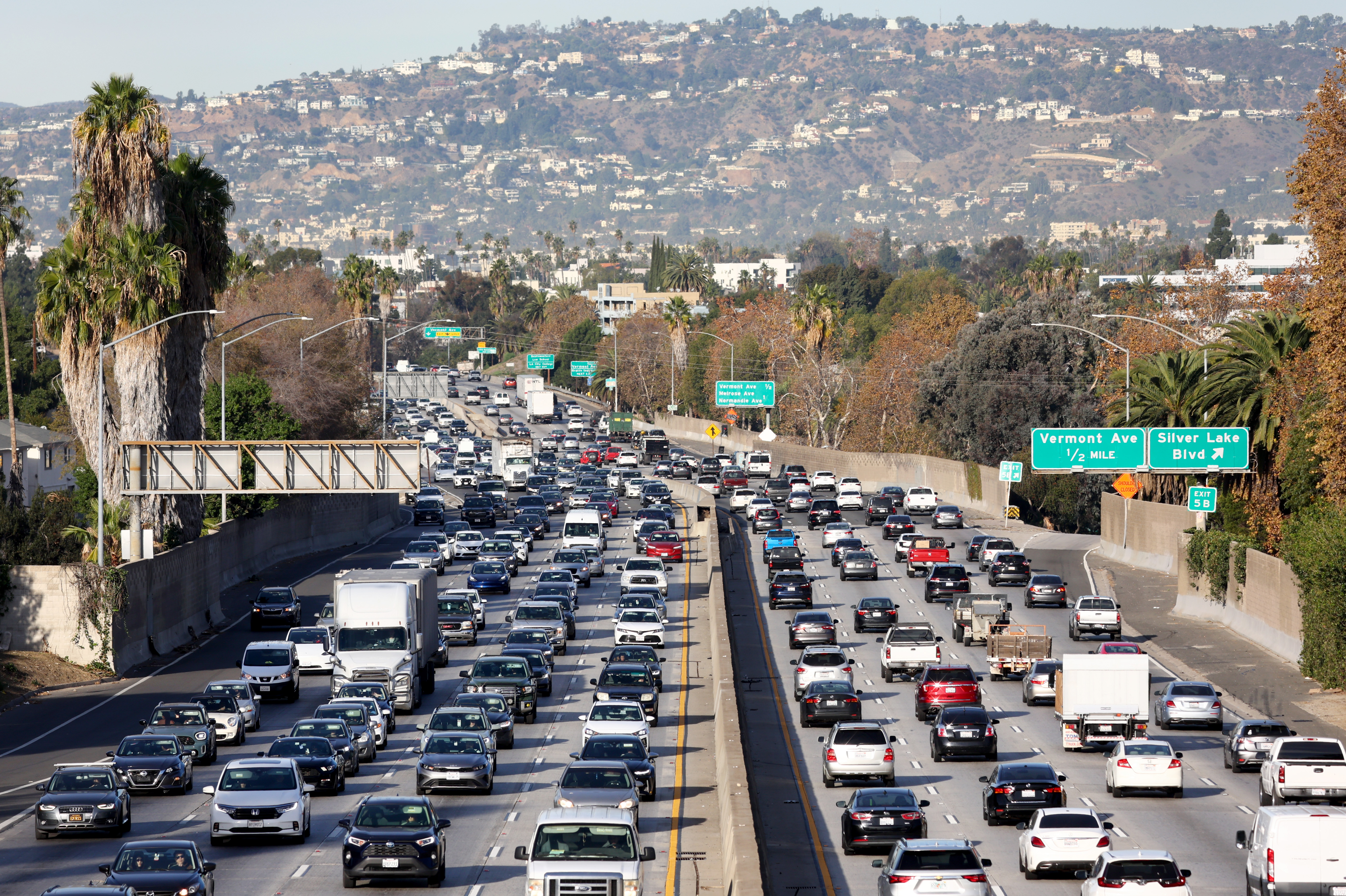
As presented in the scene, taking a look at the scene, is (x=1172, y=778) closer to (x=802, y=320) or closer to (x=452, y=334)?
(x=802, y=320)

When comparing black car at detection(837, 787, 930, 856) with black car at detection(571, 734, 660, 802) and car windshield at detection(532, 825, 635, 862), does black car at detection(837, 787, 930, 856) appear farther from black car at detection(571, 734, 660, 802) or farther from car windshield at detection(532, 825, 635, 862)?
car windshield at detection(532, 825, 635, 862)

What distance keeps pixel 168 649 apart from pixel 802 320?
319ft

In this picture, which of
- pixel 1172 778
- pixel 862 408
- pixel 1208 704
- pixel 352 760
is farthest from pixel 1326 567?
pixel 862 408

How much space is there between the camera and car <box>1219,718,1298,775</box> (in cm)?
3512

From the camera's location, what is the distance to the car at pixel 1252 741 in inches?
1383

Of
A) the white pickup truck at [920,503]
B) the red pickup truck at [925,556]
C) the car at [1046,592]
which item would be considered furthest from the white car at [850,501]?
the car at [1046,592]

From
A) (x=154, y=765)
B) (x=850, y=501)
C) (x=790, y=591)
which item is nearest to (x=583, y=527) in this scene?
(x=790, y=591)

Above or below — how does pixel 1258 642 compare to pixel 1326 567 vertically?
below

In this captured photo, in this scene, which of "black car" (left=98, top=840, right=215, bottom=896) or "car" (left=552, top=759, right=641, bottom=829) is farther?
"car" (left=552, top=759, right=641, bottom=829)

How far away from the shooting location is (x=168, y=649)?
53531mm

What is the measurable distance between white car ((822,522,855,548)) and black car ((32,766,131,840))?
163 ft

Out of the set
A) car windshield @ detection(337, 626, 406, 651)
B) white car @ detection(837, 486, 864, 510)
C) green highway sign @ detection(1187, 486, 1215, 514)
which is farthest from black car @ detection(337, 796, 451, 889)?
white car @ detection(837, 486, 864, 510)

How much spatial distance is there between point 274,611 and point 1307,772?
119 feet

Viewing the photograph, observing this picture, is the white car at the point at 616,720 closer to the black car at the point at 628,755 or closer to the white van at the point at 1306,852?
the black car at the point at 628,755
